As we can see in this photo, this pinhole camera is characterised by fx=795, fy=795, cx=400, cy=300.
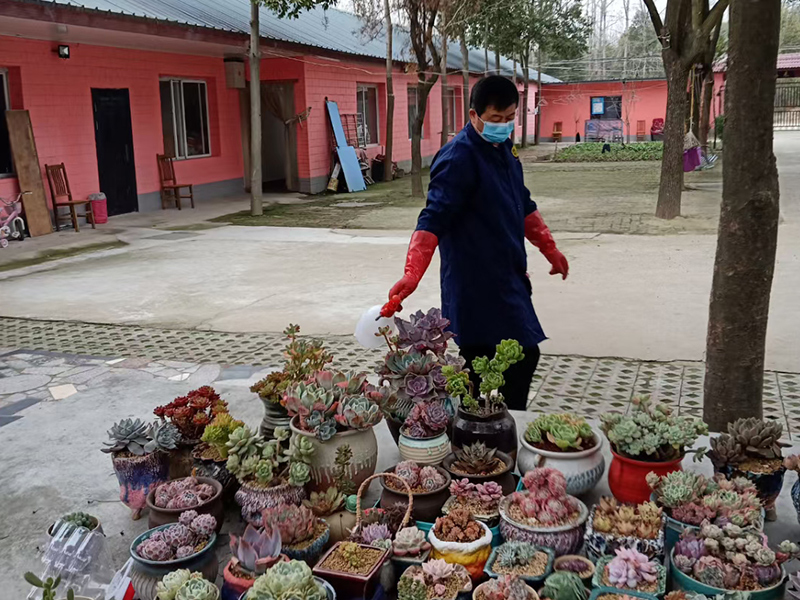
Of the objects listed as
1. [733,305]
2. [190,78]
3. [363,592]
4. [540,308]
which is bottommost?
[540,308]

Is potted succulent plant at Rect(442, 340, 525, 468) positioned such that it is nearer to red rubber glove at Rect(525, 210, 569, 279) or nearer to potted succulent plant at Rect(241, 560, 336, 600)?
potted succulent plant at Rect(241, 560, 336, 600)

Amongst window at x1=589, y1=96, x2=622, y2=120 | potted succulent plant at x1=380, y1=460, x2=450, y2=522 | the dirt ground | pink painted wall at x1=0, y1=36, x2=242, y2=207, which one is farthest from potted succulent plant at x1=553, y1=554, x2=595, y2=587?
Answer: window at x1=589, y1=96, x2=622, y2=120

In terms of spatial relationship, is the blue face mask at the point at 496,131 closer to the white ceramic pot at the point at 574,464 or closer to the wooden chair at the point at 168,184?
the white ceramic pot at the point at 574,464

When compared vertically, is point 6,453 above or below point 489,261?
below

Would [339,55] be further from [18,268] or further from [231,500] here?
[231,500]

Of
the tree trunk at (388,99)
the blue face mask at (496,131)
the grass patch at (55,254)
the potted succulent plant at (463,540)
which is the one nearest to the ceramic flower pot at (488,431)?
the potted succulent plant at (463,540)

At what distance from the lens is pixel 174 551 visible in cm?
185

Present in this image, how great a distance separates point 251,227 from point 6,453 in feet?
28.2

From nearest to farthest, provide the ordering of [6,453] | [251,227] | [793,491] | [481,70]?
1. [793,491]
2. [6,453]
3. [251,227]
4. [481,70]

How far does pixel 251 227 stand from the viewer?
37.8ft

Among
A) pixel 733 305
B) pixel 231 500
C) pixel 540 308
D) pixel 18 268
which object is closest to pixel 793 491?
pixel 733 305

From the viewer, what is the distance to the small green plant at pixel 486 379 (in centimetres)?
220

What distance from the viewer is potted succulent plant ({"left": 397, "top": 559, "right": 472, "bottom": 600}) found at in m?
1.66

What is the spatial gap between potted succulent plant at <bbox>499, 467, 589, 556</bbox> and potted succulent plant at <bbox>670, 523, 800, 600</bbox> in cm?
23
